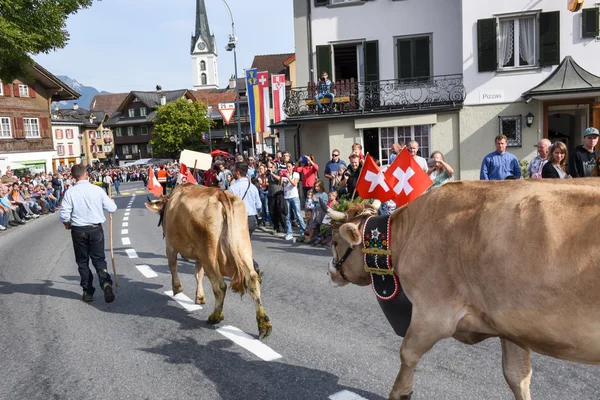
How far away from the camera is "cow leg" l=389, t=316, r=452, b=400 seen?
3.01 meters

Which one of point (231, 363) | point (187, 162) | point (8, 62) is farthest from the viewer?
point (8, 62)

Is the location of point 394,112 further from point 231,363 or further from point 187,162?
point 231,363

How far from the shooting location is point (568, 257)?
247 centimetres

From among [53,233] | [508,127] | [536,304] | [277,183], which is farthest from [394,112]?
[536,304]

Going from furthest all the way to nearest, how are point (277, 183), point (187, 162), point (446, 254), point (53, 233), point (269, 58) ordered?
point (269, 58) → point (53, 233) → point (277, 183) → point (187, 162) → point (446, 254)

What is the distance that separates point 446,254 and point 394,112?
1481 cm

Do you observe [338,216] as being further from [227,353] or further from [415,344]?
[227,353]

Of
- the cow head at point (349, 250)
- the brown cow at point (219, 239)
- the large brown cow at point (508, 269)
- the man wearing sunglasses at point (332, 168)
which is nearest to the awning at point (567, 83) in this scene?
the man wearing sunglasses at point (332, 168)

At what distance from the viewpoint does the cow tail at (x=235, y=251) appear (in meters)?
5.41

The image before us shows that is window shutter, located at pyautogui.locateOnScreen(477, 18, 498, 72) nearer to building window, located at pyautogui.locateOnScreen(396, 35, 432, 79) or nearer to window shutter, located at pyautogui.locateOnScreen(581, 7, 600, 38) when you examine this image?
building window, located at pyautogui.locateOnScreen(396, 35, 432, 79)

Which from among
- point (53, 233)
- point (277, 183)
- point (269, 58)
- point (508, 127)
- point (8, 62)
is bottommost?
point (53, 233)

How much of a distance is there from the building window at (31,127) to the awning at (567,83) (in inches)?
1638

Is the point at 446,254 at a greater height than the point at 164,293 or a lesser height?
greater

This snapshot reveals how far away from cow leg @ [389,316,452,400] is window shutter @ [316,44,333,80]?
53.6 feet
